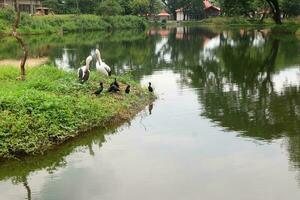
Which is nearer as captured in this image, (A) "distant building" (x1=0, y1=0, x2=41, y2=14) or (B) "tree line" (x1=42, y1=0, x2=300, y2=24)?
(B) "tree line" (x1=42, y1=0, x2=300, y2=24)

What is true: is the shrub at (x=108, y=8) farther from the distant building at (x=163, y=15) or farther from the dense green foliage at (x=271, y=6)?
the distant building at (x=163, y=15)

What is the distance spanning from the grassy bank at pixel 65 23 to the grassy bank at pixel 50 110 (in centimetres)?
4411

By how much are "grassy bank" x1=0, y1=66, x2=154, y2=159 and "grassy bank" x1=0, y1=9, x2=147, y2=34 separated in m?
44.1

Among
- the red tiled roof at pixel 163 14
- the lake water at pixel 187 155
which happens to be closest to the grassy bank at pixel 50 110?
the lake water at pixel 187 155

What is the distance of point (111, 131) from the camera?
14453 mm

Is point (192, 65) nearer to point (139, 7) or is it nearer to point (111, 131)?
point (111, 131)

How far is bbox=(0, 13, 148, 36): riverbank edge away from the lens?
63.2 m

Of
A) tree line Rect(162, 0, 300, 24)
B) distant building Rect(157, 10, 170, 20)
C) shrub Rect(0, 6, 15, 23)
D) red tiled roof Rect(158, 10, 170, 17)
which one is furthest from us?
red tiled roof Rect(158, 10, 170, 17)

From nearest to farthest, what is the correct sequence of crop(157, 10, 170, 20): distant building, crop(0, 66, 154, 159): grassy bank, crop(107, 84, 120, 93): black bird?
crop(0, 66, 154, 159): grassy bank < crop(107, 84, 120, 93): black bird < crop(157, 10, 170, 20): distant building

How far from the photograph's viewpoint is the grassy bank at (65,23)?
62.5 m

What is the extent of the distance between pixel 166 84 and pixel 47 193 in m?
12.9

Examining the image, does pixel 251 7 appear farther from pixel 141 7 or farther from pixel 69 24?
pixel 69 24

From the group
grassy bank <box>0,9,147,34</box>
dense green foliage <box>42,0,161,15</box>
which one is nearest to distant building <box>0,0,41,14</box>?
dense green foliage <box>42,0,161,15</box>

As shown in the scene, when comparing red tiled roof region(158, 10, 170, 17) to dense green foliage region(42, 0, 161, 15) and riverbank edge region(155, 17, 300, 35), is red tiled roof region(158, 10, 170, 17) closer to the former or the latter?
riverbank edge region(155, 17, 300, 35)
